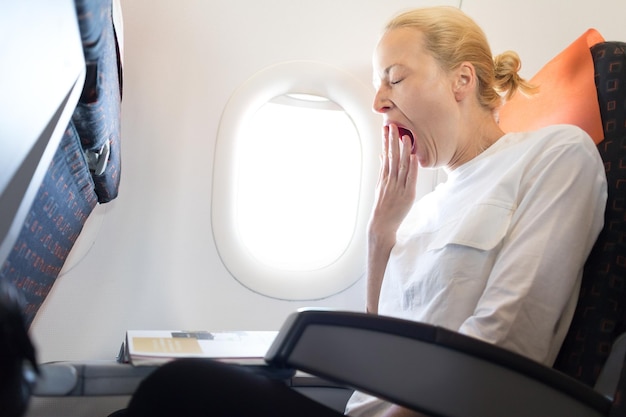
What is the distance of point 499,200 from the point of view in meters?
1.37

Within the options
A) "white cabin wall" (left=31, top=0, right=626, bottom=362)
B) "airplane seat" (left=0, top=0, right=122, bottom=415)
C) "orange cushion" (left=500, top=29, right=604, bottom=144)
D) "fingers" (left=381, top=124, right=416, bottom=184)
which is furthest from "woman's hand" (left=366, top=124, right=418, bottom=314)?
"airplane seat" (left=0, top=0, right=122, bottom=415)

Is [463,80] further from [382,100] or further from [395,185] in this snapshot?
[395,185]

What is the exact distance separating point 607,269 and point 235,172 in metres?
1.19

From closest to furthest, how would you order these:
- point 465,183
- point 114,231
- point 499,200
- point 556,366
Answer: point 556,366 → point 499,200 → point 465,183 → point 114,231

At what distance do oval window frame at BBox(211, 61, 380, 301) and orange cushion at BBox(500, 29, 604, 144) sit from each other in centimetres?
63

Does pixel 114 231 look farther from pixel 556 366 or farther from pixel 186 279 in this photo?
pixel 556 366

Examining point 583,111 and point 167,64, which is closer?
point 583,111

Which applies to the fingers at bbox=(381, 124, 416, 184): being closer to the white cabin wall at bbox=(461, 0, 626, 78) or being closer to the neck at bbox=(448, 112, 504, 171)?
the neck at bbox=(448, 112, 504, 171)

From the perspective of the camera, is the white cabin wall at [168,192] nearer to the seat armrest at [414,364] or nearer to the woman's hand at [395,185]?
the woman's hand at [395,185]

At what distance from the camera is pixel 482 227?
135cm

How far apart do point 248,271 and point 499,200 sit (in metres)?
0.98

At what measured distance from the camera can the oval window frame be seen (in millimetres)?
2102

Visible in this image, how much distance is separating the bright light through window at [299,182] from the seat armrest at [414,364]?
4.60 feet

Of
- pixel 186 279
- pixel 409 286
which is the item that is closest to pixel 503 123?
pixel 409 286
